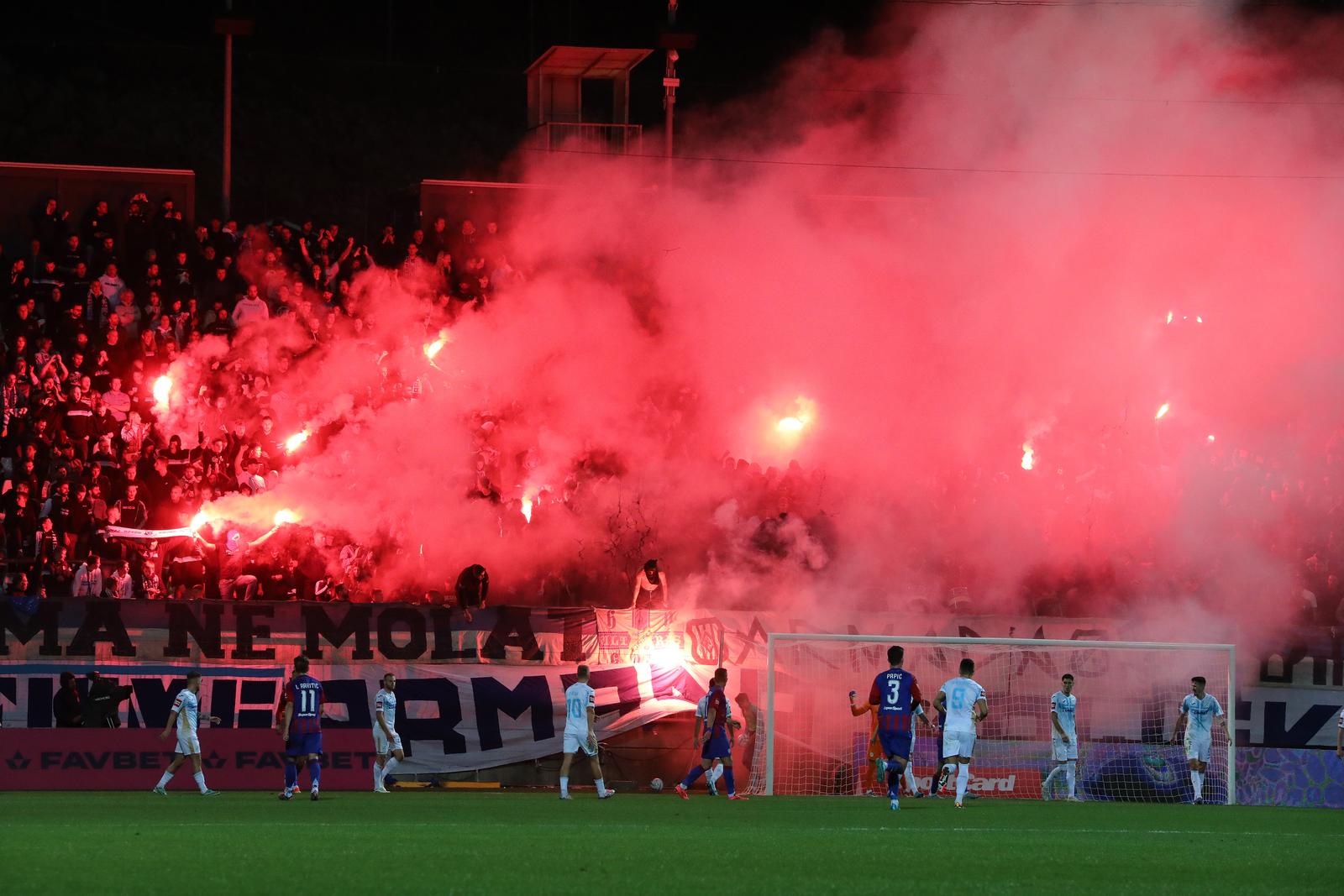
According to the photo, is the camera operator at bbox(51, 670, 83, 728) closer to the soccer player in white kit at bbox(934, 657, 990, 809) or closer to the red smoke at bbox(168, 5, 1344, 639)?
the red smoke at bbox(168, 5, 1344, 639)

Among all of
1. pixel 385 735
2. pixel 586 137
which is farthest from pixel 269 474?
pixel 586 137

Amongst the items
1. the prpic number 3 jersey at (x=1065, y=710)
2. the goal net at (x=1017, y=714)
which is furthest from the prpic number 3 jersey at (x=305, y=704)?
the prpic number 3 jersey at (x=1065, y=710)

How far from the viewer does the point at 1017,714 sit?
69.2ft

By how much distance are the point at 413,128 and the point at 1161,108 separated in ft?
76.9

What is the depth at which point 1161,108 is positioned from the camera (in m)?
24.3

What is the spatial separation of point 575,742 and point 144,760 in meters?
4.95

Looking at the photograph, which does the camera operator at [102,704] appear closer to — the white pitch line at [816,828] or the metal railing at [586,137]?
the white pitch line at [816,828]

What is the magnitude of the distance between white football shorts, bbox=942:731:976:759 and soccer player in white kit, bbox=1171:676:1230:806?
144 inches

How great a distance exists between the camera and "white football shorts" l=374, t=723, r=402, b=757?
18.5 meters

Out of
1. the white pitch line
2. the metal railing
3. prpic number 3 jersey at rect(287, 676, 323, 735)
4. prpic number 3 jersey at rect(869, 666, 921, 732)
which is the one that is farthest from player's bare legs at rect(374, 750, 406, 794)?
the metal railing

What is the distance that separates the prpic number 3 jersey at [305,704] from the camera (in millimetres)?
17328

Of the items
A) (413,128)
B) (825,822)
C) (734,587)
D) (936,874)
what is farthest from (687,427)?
(413,128)

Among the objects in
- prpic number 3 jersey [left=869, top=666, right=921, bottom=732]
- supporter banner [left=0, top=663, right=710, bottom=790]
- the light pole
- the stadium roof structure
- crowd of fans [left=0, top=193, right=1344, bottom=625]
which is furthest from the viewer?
the stadium roof structure

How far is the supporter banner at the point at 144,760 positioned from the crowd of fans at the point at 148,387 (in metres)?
2.15
